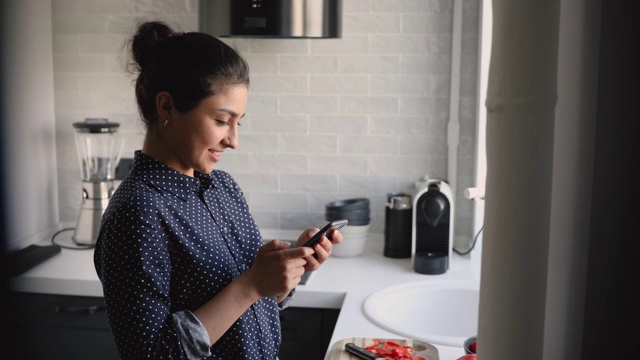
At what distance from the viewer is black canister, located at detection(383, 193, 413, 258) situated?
280cm

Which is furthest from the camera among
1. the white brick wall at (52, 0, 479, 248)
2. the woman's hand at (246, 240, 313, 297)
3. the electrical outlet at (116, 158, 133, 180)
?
the electrical outlet at (116, 158, 133, 180)

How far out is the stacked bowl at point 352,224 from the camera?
2811 millimetres


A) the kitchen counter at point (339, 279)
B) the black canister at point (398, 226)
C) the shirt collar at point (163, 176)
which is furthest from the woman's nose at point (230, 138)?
the black canister at point (398, 226)

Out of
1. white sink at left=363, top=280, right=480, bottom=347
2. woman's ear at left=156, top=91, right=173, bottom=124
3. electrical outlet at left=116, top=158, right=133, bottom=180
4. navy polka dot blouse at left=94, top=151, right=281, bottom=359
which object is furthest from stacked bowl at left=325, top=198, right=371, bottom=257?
woman's ear at left=156, top=91, right=173, bottom=124

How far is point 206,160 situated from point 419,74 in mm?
1610

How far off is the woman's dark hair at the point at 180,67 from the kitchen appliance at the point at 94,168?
56.9 inches

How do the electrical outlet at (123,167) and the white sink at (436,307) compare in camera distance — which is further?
the electrical outlet at (123,167)

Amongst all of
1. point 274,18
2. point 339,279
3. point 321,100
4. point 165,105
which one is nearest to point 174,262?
point 165,105

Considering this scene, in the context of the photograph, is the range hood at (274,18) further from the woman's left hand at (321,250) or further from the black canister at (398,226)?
the woman's left hand at (321,250)

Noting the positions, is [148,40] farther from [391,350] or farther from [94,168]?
[94,168]

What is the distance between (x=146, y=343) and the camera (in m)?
1.33

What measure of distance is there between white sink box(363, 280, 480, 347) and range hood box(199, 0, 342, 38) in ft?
3.01

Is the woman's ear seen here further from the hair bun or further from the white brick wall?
the white brick wall

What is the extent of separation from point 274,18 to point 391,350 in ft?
3.98
